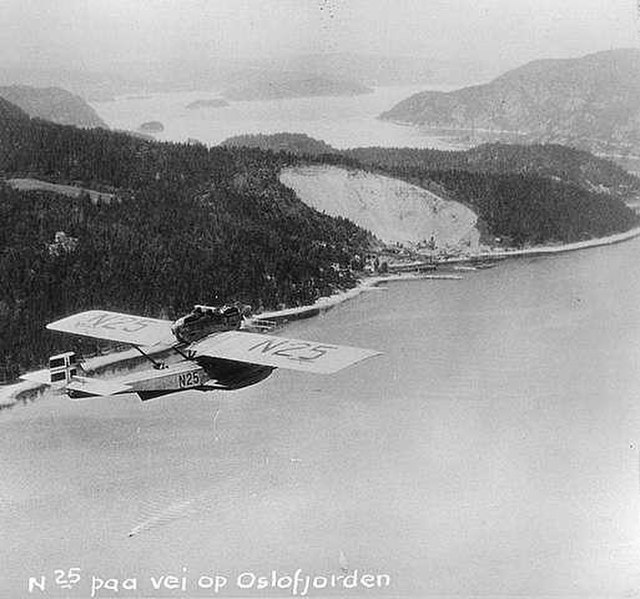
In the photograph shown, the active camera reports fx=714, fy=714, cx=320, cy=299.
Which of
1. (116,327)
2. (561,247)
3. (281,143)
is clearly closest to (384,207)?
(281,143)

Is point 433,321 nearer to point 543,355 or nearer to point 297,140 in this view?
point 543,355

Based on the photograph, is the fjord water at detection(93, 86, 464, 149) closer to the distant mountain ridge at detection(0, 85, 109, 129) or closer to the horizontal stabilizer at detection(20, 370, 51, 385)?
the distant mountain ridge at detection(0, 85, 109, 129)

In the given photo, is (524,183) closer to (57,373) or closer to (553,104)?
(553,104)

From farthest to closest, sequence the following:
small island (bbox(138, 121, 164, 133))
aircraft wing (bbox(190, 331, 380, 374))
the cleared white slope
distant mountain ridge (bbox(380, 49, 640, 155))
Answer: the cleared white slope < small island (bbox(138, 121, 164, 133)) < distant mountain ridge (bbox(380, 49, 640, 155)) < aircraft wing (bbox(190, 331, 380, 374))

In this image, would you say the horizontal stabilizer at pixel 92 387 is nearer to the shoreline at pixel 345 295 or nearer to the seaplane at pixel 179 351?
the seaplane at pixel 179 351

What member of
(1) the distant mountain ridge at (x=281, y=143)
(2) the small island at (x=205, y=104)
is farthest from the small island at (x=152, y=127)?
(1) the distant mountain ridge at (x=281, y=143)

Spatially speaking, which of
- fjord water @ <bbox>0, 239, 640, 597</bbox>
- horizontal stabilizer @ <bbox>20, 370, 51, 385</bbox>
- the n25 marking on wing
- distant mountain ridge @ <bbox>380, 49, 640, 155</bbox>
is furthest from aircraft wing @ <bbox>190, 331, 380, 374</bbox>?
distant mountain ridge @ <bbox>380, 49, 640, 155</bbox>
